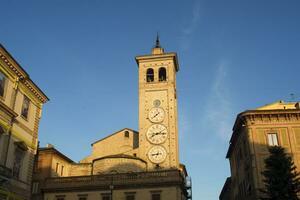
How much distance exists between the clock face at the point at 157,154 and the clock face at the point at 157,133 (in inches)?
37.7

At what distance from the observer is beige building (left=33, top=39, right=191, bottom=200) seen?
1566 inches

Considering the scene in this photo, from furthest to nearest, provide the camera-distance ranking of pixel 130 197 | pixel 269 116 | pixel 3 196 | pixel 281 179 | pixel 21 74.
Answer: pixel 130 197
pixel 269 116
pixel 21 74
pixel 281 179
pixel 3 196

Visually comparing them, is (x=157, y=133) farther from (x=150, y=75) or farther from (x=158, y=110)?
(x=150, y=75)

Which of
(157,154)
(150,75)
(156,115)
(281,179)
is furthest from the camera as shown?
(150,75)

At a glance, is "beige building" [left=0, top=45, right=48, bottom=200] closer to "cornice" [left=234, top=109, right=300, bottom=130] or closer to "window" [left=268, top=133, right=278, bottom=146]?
"cornice" [left=234, top=109, right=300, bottom=130]

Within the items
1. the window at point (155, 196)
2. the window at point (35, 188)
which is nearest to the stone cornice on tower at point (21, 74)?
the window at point (35, 188)

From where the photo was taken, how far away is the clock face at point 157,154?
154 ft

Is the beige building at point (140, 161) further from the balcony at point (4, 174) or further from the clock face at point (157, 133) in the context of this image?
the balcony at point (4, 174)

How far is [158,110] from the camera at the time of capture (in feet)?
164

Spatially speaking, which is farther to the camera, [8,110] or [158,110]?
[158,110]

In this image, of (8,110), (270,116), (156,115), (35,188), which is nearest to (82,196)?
(35,188)

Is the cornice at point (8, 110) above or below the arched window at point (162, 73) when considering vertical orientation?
below

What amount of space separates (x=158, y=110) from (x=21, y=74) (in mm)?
23133

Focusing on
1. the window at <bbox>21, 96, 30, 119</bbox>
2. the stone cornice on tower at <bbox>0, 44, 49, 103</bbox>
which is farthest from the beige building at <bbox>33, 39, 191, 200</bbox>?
the stone cornice on tower at <bbox>0, 44, 49, 103</bbox>
